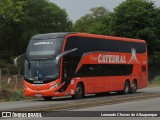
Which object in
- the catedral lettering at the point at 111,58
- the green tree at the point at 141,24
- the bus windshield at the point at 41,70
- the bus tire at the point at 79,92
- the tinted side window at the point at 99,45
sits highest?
the green tree at the point at 141,24

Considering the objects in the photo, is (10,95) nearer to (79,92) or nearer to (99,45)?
(79,92)

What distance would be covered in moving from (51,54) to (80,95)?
3172mm

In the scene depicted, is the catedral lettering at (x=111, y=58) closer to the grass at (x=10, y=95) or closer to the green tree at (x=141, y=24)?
the grass at (x=10, y=95)

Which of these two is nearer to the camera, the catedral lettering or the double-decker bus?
the double-decker bus

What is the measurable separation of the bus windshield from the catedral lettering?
427cm

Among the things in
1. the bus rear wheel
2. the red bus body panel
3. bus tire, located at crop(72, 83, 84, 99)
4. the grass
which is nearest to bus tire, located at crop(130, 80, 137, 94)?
the red bus body panel

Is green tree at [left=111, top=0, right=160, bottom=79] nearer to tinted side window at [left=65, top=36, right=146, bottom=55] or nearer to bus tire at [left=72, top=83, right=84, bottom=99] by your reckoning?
tinted side window at [left=65, top=36, right=146, bottom=55]

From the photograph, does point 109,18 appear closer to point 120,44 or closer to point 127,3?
point 127,3

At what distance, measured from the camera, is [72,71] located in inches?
993

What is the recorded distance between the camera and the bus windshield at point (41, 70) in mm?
24281

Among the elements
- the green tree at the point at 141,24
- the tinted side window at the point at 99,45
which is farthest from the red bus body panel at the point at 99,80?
the green tree at the point at 141,24

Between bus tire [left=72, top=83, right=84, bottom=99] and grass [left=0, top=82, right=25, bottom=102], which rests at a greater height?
bus tire [left=72, top=83, right=84, bottom=99]

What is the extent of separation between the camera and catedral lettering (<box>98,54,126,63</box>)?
27.9m

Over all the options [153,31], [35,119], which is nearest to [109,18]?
[153,31]
